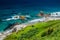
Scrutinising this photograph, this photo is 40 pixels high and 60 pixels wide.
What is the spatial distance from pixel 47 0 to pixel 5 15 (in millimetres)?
30835

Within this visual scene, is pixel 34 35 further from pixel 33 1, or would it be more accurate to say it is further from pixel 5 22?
pixel 33 1

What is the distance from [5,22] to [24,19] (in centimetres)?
→ 435

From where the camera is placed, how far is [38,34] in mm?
20891

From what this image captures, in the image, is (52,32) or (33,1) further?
(33,1)

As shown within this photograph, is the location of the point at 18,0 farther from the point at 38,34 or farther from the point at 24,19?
the point at 38,34

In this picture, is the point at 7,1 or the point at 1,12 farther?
the point at 7,1

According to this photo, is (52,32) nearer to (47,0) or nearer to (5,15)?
(5,15)

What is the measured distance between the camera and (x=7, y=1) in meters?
80.1

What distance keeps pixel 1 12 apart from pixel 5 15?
468 centimetres

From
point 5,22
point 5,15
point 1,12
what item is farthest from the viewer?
point 1,12

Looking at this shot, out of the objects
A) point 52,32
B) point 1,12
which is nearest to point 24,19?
point 1,12

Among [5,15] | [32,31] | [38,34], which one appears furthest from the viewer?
[5,15]

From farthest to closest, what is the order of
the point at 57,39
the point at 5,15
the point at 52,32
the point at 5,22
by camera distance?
the point at 5,15
the point at 5,22
the point at 52,32
the point at 57,39

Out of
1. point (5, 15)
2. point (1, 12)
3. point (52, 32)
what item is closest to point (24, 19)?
point (5, 15)
